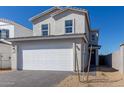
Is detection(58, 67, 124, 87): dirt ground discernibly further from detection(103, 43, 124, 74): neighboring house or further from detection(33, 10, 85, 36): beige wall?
detection(33, 10, 85, 36): beige wall

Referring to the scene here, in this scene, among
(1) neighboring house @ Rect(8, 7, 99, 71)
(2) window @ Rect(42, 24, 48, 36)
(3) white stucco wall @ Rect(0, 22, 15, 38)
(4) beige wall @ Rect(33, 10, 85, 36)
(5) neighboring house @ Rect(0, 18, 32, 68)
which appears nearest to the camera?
(1) neighboring house @ Rect(8, 7, 99, 71)

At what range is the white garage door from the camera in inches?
493

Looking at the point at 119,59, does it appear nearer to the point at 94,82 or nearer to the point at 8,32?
the point at 94,82

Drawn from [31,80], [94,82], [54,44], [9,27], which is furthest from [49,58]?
[9,27]

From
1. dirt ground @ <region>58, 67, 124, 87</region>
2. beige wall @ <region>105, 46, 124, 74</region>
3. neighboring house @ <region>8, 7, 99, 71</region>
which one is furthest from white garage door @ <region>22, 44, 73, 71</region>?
beige wall @ <region>105, 46, 124, 74</region>

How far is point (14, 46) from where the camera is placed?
1444 cm

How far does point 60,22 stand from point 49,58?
194 inches

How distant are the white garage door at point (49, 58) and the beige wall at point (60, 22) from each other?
11.0 feet

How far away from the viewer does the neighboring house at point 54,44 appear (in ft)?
40.3

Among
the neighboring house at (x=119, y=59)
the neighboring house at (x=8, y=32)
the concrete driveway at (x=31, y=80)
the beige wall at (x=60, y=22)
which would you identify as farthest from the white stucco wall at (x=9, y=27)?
the neighboring house at (x=119, y=59)

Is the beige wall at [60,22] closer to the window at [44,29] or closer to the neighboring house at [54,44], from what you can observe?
the neighboring house at [54,44]

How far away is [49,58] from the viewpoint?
1314cm

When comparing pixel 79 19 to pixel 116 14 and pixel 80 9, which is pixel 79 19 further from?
pixel 116 14
